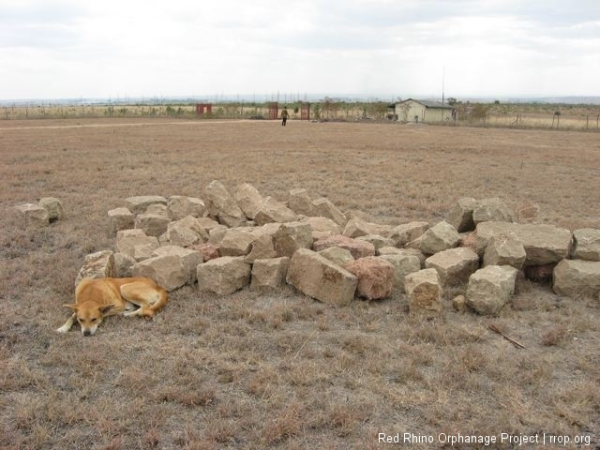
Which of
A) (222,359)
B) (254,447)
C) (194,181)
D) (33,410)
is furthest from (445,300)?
(194,181)

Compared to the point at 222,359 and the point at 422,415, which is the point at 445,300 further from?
the point at 222,359

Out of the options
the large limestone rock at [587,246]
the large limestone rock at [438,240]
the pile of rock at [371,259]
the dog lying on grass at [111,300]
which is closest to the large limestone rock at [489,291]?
the pile of rock at [371,259]

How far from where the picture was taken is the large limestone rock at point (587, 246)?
6.16 metres

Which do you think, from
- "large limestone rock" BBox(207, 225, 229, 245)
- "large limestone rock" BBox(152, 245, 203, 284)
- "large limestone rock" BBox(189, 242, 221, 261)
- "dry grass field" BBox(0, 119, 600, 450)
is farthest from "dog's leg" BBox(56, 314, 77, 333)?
"large limestone rock" BBox(207, 225, 229, 245)

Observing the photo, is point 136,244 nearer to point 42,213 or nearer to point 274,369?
point 42,213

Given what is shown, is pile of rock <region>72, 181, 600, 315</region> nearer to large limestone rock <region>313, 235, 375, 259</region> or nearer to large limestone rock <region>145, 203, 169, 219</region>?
large limestone rock <region>313, 235, 375, 259</region>

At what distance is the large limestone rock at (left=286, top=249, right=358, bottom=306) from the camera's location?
566 cm

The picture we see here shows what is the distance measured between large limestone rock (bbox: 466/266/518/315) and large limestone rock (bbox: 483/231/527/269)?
0.34 metres

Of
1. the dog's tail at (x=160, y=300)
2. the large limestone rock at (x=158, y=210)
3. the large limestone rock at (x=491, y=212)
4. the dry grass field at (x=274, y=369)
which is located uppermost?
the large limestone rock at (x=491, y=212)

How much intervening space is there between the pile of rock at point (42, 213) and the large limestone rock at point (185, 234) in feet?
8.13

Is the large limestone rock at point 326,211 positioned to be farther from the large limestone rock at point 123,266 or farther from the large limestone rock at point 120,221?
the large limestone rock at point 123,266

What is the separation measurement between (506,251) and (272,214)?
3322mm

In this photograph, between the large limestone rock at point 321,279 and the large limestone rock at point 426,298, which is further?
the large limestone rock at point 321,279

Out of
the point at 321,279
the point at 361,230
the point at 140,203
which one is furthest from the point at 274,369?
the point at 140,203
